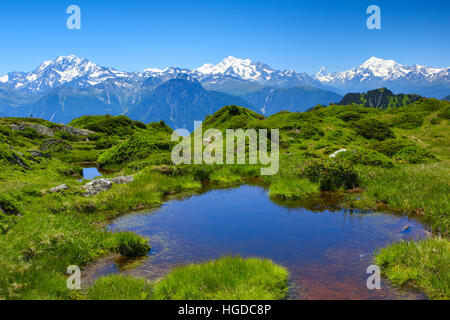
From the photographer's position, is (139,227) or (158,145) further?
(158,145)

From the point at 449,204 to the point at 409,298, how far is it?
9.22 metres

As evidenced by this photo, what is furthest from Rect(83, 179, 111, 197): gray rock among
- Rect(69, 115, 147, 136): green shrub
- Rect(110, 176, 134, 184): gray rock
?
Rect(69, 115, 147, 136): green shrub

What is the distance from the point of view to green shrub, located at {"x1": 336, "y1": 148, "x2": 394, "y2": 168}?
88.3 ft

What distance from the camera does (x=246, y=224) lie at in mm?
15789

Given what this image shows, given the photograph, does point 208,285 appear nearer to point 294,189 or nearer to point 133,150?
point 294,189

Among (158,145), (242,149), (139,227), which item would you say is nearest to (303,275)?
(139,227)

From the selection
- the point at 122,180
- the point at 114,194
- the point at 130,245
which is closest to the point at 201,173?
the point at 122,180

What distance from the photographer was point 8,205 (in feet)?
47.1

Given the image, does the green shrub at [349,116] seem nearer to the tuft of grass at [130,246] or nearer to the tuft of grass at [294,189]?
the tuft of grass at [294,189]

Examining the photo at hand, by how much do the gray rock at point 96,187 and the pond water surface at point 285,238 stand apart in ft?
13.2

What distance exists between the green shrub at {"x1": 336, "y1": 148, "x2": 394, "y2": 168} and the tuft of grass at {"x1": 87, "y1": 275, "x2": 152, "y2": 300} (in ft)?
74.9
